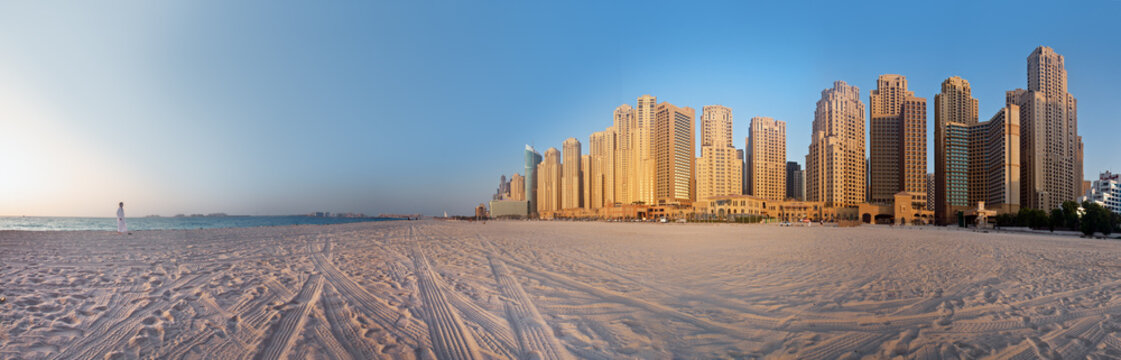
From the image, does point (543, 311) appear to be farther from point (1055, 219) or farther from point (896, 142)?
point (896, 142)

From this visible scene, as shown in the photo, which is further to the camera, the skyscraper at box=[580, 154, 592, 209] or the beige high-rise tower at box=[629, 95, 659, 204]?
the skyscraper at box=[580, 154, 592, 209]

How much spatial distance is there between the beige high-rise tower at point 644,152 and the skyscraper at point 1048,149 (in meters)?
81.7

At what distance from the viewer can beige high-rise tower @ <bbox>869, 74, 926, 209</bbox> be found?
11606cm

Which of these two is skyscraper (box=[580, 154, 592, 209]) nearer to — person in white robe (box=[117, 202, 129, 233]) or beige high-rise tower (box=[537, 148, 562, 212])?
beige high-rise tower (box=[537, 148, 562, 212])

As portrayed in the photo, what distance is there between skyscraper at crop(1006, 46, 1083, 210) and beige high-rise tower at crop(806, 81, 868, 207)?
33123 millimetres

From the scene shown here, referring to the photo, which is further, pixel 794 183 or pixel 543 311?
pixel 794 183

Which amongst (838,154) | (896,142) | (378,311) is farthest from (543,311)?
(896,142)

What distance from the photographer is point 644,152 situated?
142000 mm

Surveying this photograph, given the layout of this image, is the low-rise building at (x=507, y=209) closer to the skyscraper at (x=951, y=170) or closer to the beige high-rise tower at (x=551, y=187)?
the beige high-rise tower at (x=551, y=187)

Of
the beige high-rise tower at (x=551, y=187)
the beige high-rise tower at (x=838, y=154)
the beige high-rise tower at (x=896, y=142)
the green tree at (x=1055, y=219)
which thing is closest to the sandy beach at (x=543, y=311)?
the green tree at (x=1055, y=219)

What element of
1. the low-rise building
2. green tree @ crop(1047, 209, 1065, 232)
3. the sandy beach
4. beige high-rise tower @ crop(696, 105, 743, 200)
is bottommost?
the low-rise building

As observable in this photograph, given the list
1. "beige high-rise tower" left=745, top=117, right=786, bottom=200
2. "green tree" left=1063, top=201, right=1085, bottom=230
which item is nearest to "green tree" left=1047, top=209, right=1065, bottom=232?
"green tree" left=1063, top=201, right=1085, bottom=230

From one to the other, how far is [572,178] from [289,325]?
178 m


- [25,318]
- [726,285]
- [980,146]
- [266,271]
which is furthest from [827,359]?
[980,146]
